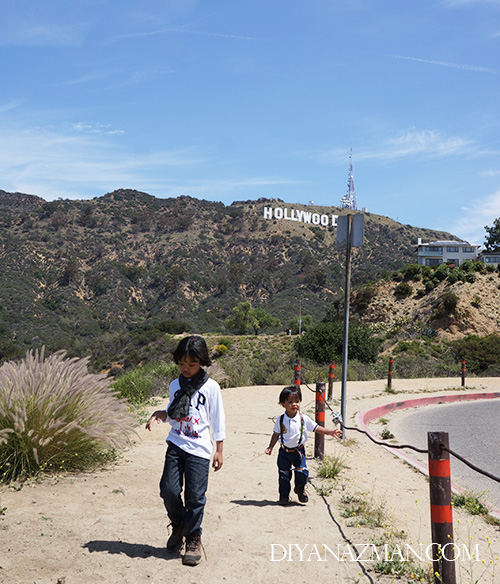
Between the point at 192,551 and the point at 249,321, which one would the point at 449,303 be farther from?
the point at 192,551

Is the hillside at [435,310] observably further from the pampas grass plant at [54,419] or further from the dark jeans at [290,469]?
the dark jeans at [290,469]

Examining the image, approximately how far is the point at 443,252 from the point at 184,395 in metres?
91.6

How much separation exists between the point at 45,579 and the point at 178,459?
1056 mm

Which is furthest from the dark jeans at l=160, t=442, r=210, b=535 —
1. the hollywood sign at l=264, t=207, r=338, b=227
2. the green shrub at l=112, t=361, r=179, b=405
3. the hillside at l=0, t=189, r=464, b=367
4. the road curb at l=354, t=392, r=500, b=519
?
the hollywood sign at l=264, t=207, r=338, b=227

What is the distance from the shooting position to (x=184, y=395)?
3.86 metres

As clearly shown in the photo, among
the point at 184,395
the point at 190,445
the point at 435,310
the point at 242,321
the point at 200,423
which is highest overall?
the point at 435,310

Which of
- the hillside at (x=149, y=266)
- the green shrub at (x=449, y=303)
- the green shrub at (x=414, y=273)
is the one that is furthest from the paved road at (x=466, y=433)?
the green shrub at (x=414, y=273)

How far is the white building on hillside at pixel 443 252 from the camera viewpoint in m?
89.1

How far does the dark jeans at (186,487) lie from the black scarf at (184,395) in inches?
Result: 9.4

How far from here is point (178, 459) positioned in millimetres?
3824

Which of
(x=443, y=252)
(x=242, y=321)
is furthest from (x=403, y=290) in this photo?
(x=443, y=252)

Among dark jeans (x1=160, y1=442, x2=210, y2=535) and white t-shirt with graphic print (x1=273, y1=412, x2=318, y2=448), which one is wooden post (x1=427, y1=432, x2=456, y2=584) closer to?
dark jeans (x1=160, y1=442, x2=210, y2=535)

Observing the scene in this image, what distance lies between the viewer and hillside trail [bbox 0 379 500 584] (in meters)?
3.54

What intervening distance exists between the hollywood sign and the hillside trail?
109m
